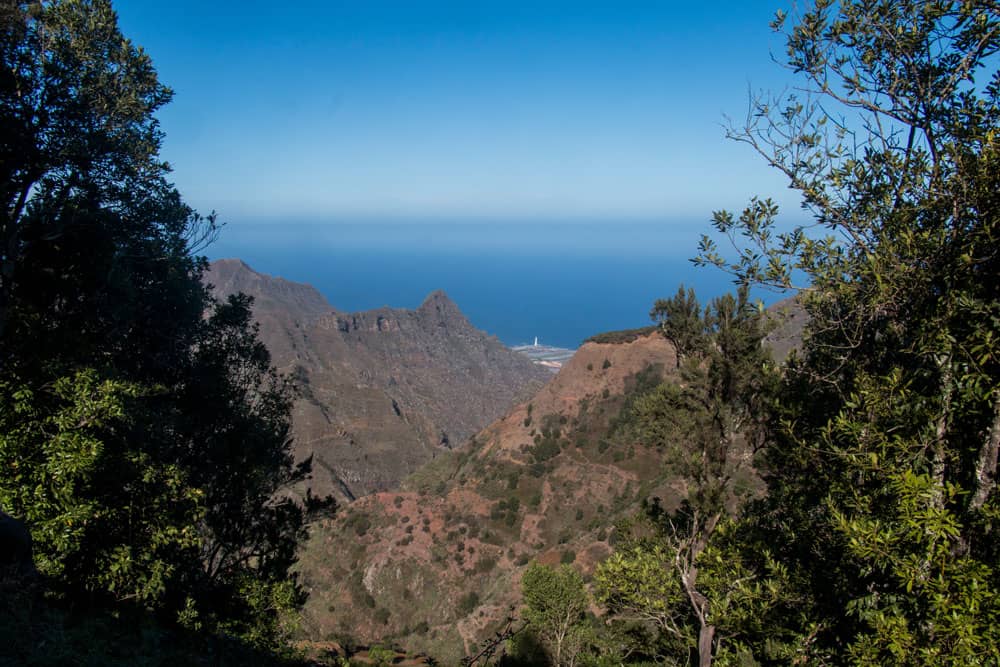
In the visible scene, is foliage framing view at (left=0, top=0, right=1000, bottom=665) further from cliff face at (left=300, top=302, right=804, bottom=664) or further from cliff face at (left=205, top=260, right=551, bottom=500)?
cliff face at (left=205, top=260, right=551, bottom=500)

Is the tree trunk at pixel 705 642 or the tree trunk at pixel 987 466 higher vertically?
the tree trunk at pixel 987 466

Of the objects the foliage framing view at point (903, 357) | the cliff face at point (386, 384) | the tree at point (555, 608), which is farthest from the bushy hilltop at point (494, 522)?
the cliff face at point (386, 384)

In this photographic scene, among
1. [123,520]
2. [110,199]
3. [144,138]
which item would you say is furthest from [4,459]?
[144,138]

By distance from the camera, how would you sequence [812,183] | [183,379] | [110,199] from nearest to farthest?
[812,183] → [110,199] → [183,379]

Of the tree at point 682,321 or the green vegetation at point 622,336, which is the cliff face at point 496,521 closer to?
the green vegetation at point 622,336

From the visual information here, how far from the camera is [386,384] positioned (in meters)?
152

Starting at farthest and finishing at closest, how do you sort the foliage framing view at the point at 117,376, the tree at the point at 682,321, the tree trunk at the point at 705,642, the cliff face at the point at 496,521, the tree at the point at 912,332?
the cliff face at the point at 496,521, the tree at the point at 682,321, the tree trunk at the point at 705,642, the foliage framing view at the point at 117,376, the tree at the point at 912,332

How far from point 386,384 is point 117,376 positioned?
477 ft

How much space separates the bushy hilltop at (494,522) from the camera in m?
37.3

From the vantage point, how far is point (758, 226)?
650 cm

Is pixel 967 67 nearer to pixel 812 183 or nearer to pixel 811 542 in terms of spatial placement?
pixel 812 183

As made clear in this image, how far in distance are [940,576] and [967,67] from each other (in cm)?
465

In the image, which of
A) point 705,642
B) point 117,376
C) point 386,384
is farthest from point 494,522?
point 386,384

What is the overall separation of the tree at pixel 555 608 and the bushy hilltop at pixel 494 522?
48.8 ft
